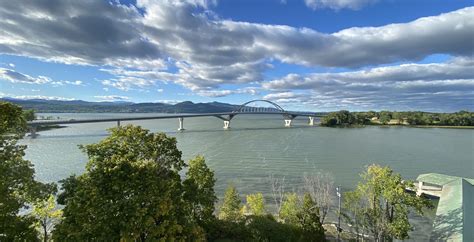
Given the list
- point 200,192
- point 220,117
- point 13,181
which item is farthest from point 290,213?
point 220,117

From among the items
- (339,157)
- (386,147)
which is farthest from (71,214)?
(386,147)

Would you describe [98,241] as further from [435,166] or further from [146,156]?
[435,166]

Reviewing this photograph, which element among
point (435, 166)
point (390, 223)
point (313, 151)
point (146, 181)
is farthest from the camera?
point (313, 151)

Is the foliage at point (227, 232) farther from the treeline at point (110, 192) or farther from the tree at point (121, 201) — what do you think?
the tree at point (121, 201)

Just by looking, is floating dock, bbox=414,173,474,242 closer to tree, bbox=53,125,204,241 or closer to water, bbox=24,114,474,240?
water, bbox=24,114,474,240

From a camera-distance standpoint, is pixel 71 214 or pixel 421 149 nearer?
pixel 71 214

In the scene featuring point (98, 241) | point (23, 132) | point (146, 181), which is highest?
point (23, 132)

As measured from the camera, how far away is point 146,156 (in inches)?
420

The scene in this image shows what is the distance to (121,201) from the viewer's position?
8.94m

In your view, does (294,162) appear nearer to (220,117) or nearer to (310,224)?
(310,224)

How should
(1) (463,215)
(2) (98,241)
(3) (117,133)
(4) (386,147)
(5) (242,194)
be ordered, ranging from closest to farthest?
(2) (98,241)
(3) (117,133)
(1) (463,215)
(5) (242,194)
(4) (386,147)

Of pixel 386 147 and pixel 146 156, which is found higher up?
pixel 146 156

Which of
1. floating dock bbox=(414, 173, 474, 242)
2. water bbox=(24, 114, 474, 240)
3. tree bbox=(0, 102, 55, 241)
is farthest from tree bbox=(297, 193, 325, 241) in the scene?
tree bbox=(0, 102, 55, 241)

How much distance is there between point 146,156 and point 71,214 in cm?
293
